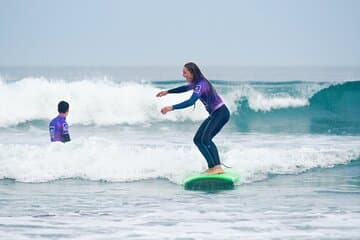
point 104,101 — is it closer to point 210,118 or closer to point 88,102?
point 88,102

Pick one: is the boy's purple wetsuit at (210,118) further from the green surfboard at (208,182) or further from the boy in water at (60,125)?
the boy in water at (60,125)

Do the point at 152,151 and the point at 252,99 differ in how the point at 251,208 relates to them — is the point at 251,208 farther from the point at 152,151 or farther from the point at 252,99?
the point at 252,99

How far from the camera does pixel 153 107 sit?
2547 centimetres

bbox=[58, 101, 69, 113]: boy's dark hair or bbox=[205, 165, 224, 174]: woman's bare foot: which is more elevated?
bbox=[58, 101, 69, 113]: boy's dark hair

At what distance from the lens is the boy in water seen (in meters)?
12.3

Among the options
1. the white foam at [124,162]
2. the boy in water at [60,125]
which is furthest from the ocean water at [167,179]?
the boy in water at [60,125]

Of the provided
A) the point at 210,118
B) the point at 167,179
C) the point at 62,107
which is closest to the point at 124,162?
the point at 167,179

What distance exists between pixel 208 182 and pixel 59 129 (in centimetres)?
248

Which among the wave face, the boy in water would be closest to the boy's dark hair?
the boy in water

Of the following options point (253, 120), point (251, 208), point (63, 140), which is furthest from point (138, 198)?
point (253, 120)

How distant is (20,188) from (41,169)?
3.37 feet

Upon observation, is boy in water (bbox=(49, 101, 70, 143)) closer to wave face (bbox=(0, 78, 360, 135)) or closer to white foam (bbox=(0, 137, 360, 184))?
white foam (bbox=(0, 137, 360, 184))

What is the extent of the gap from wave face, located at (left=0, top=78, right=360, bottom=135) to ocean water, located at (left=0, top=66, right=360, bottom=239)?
99 millimetres

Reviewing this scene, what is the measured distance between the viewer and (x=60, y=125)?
12.4 metres
